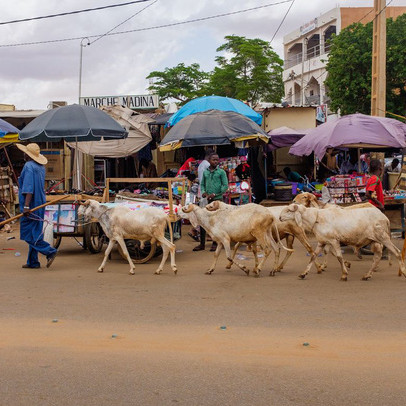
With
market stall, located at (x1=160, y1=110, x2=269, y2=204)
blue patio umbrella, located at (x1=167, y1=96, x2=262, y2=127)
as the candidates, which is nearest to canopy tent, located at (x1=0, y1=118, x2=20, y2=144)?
market stall, located at (x1=160, y1=110, x2=269, y2=204)

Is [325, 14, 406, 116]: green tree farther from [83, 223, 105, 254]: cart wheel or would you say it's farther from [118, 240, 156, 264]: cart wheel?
[118, 240, 156, 264]: cart wheel

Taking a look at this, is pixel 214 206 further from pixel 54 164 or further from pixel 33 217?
pixel 54 164

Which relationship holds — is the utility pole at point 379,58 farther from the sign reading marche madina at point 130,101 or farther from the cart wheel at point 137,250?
the sign reading marche madina at point 130,101

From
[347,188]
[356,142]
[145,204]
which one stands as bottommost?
[145,204]

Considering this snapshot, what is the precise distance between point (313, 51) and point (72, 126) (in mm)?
50382

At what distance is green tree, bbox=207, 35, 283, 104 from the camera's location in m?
42.1

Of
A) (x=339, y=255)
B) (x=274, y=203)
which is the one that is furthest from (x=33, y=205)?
(x=274, y=203)

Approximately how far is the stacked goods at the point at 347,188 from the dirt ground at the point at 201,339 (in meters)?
3.12

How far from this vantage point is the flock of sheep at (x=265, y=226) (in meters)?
9.17

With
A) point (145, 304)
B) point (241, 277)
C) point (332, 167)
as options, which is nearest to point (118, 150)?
point (332, 167)

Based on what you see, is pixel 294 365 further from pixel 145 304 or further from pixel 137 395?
pixel 145 304

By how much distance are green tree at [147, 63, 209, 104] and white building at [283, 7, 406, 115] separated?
8795 millimetres

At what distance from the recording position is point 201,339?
6.09 m

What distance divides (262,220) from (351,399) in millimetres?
5114
